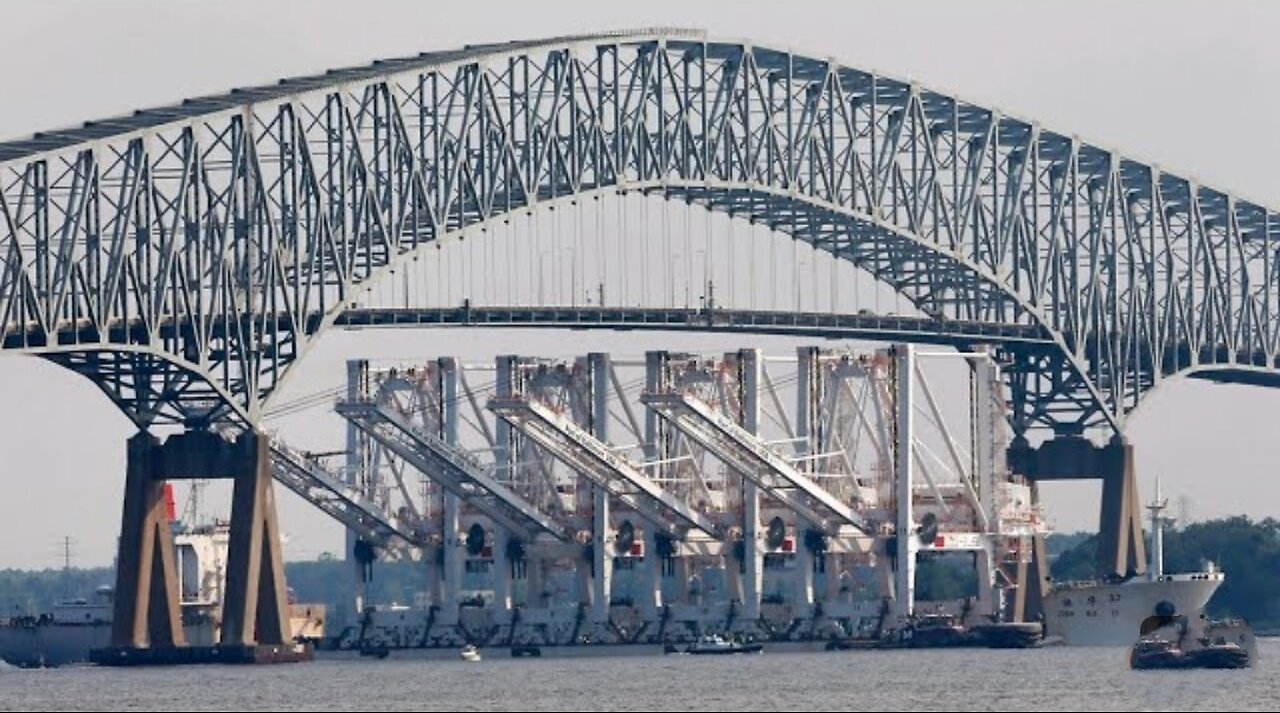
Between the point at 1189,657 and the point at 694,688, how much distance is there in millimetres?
23757

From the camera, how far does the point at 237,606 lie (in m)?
200

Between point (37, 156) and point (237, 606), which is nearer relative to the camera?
point (37, 156)

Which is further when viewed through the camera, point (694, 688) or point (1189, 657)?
point (1189, 657)

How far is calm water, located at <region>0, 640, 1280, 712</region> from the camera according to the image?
527 ft

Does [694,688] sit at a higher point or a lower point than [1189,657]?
lower

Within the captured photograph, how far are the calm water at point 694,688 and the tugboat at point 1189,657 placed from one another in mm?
880

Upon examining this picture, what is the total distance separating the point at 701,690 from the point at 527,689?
8.29m

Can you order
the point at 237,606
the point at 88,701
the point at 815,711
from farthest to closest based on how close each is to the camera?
the point at 237,606 → the point at 88,701 → the point at 815,711

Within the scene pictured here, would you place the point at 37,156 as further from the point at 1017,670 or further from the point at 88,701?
the point at 1017,670

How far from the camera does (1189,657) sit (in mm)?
188000

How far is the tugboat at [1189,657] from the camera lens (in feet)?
616

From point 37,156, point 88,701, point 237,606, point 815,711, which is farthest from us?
point 237,606

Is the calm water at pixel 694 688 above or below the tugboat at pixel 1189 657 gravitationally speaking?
below

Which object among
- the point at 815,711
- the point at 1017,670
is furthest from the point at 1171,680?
the point at 815,711
